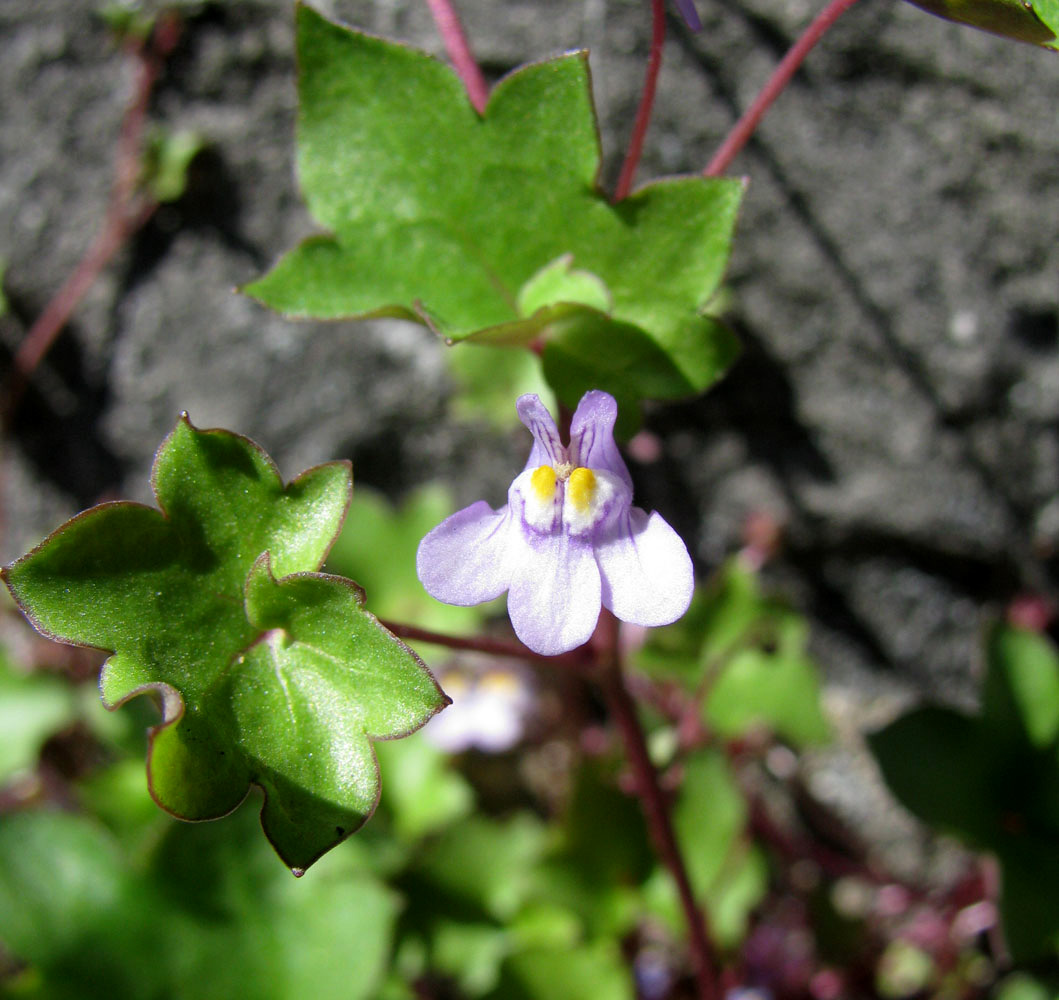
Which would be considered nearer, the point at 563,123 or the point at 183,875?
the point at 563,123

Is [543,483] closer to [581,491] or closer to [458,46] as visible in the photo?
[581,491]

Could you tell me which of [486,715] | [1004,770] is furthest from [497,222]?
[486,715]

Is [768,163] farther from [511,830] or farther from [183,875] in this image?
[183,875]

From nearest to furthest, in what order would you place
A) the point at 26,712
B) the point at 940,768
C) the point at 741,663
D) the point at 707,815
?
the point at 940,768, the point at 707,815, the point at 741,663, the point at 26,712

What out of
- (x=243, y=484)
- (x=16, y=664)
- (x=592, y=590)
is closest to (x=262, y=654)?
(x=243, y=484)

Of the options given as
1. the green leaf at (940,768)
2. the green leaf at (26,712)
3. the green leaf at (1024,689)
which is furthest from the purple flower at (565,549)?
the green leaf at (26,712)

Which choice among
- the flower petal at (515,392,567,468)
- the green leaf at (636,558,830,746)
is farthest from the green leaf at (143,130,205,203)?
the green leaf at (636,558,830,746)

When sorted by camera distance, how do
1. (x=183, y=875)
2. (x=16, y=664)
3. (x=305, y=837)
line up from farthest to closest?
(x=16, y=664), (x=183, y=875), (x=305, y=837)
